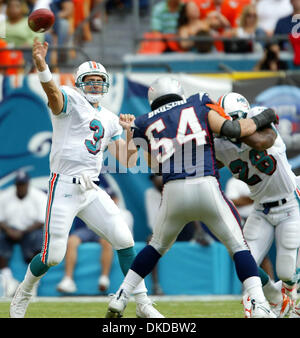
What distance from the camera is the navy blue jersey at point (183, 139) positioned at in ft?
18.5

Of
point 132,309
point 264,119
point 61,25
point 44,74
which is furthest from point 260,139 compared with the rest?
point 61,25

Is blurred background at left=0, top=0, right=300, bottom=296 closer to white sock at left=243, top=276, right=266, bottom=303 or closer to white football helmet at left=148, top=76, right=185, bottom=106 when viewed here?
white football helmet at left=148, top=76, right=185, bottom=106

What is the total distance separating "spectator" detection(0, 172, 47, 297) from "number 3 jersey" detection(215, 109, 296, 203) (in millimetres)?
3877

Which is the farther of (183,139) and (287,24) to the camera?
(287,24)

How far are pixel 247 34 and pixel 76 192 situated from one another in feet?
19.4

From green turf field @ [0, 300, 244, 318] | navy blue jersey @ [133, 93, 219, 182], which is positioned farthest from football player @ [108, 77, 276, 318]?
green turf field @ [0, 300, 244, 318]

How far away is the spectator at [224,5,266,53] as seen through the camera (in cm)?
1116

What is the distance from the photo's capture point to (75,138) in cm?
626

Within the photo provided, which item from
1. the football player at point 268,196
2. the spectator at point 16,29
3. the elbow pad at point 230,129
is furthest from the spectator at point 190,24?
the elbow pad at point 230,129

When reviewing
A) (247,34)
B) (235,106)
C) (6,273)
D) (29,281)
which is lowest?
(29,281)

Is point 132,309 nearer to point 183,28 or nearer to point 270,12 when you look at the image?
point 183,28

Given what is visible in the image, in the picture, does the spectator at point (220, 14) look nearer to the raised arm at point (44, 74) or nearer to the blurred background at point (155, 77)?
the blurred background at point (155, 77)
